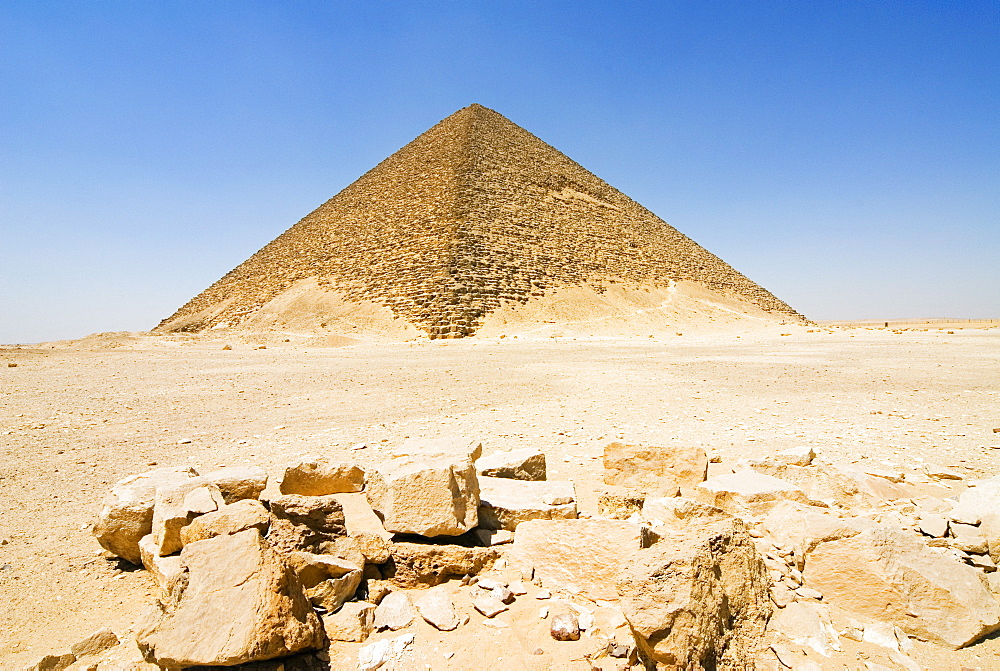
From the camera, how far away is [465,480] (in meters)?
2.64

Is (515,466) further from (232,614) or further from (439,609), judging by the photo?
(232,614)

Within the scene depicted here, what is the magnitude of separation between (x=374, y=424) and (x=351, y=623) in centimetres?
380

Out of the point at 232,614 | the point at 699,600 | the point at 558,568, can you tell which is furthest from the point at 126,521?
the point at 699,600

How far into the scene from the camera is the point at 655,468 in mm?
3615

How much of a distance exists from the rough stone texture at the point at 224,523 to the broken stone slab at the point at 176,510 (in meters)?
0.07

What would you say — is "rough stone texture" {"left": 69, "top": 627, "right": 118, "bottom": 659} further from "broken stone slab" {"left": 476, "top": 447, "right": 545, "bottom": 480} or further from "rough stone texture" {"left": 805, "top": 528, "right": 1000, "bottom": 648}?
"rough stone texture" {"left": 805, "top": 528, "right": 1000, "bottom": 648}

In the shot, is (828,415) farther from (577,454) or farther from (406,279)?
(406,279)

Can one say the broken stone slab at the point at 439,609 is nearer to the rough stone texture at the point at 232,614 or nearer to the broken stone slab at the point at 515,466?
the rough stone texture at the point at 232,614

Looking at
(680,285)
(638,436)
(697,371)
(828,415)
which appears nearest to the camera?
(638,436)

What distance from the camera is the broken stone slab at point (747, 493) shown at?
287 cm

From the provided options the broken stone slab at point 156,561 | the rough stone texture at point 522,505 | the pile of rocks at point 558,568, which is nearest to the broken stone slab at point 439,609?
the pile of rocks at point 558,568

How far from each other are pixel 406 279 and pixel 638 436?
26.3 meters

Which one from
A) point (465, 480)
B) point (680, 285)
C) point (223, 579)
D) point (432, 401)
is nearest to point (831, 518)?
point (465, 480)

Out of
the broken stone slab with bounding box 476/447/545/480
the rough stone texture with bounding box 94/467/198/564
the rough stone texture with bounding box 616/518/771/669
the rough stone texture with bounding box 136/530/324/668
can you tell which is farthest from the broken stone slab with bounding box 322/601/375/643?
the broken stone slab with bounding box 476/447/545/480
